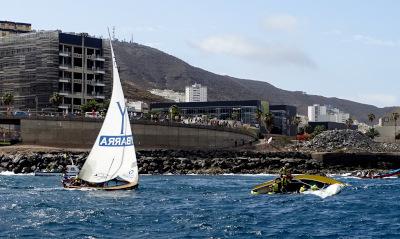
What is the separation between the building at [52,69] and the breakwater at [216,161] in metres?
49.0

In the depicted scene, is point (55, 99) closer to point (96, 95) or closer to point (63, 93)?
point (63, 93)

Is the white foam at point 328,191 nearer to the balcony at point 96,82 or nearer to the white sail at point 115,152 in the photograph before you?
the white sail at point 115,152

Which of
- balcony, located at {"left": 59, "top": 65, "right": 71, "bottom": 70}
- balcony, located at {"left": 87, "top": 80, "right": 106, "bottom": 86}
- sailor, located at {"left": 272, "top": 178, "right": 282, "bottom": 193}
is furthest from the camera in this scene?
balcony, located at {"left": 87, "top": 80, "right": 106, "bottom": 86}

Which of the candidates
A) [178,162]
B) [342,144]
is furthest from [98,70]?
[178,162]

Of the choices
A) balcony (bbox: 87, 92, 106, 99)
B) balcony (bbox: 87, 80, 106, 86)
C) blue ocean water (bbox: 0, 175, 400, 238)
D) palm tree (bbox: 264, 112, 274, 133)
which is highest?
balcony (bbox: 87, 80, 106, 86)

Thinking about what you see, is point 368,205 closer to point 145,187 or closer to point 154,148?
point 145,187

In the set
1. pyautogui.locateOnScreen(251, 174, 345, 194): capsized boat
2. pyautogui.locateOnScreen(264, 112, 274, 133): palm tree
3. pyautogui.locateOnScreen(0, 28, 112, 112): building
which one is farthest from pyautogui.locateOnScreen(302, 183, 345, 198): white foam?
pyautogui.locateOnScreen(264, 112, 274, 133): palm tree

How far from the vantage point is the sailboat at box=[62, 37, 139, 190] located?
60219 mm

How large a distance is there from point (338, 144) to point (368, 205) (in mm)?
110828

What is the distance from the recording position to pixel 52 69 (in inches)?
6299

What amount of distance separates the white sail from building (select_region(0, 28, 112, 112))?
99561 millimetres

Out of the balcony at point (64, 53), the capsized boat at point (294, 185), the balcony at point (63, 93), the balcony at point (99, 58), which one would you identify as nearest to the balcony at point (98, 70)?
the balcony at point (99, 58)

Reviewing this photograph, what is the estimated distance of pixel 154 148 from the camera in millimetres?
125625

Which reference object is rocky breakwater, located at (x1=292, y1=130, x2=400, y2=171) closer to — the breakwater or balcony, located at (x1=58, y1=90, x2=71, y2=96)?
the breakwater
